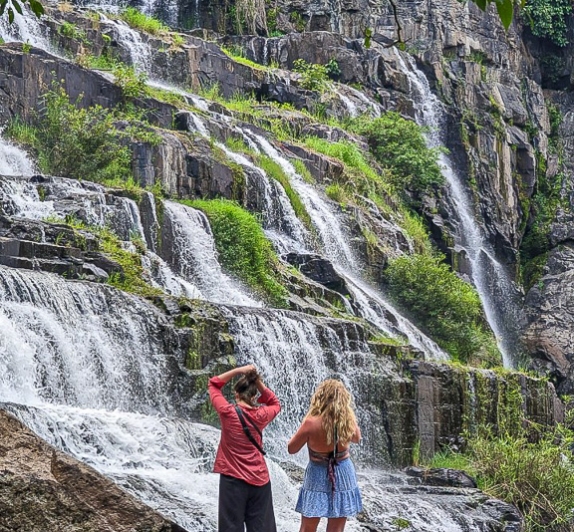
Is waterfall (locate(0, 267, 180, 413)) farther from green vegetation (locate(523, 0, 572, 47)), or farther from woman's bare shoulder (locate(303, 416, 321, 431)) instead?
green vegetation (locate(523, 0, 572, 47))

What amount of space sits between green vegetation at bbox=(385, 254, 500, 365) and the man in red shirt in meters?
18.1

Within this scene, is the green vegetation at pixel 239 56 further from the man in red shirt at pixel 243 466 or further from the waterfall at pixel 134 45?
the man in red shirt at pixel 243 466

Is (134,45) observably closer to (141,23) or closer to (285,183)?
(141,23)

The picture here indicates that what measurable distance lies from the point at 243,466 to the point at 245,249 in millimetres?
14680

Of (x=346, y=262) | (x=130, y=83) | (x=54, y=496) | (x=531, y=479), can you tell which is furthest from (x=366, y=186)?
(x=54, y=496)

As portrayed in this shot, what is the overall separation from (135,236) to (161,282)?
1.74 meters

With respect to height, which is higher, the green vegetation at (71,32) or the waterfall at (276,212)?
the green vegetation at (71,32)

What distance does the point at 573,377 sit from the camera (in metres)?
31.3

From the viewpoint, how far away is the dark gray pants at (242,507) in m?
7.34

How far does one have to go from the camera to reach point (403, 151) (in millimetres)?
33438

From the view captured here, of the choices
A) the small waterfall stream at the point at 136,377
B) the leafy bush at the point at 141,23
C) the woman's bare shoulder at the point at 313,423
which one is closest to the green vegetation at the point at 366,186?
the leafy bush at the point at 141,23

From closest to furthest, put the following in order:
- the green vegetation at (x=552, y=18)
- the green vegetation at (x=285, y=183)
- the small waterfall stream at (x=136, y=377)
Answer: the small waterfall stream at (x=136, y=377)
the green vegetation at (x=285, y=183)
the green vegetation at (x=552, y=18)

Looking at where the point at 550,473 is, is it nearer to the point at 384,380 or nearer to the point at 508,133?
the point at 384,380

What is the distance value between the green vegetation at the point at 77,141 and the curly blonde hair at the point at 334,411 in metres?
15.6
